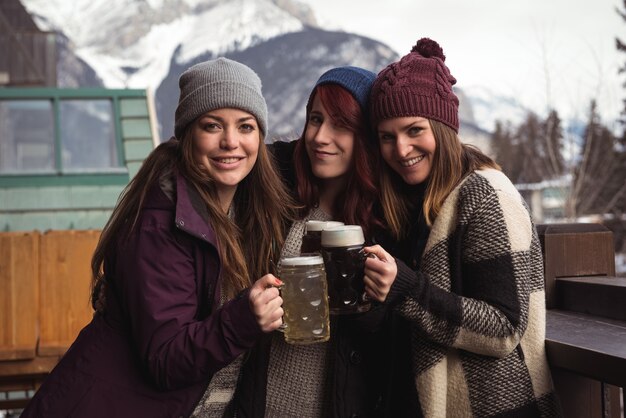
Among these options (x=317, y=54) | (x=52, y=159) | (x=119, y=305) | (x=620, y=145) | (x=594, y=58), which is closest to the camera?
(x=119, y=305)

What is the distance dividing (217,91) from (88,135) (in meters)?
3.55

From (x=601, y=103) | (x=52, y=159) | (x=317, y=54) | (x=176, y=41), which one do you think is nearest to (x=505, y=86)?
(x=601, y=103)

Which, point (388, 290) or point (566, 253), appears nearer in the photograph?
point (388, 290)

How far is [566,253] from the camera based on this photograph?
6.20 feet

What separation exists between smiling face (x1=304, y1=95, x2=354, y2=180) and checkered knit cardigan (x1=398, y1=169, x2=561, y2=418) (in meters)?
0.43

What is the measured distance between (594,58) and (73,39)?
45049 millimetres

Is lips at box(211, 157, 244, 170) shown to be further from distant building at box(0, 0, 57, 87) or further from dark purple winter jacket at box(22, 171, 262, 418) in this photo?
distant building at box(0, 0, 57, 87)

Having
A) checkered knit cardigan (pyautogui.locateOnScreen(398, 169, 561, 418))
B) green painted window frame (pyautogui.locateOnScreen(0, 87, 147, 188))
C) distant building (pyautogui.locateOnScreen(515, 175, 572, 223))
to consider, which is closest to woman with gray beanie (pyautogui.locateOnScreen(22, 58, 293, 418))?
checkered knit cardigan (pyautogui.locateOnScreen(398, 169, 561, 418))

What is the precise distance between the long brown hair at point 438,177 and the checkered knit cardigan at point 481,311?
5 centimetres

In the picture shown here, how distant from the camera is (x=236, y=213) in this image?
1990 mm

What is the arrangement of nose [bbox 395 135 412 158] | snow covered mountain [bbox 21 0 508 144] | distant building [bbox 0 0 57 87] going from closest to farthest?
nose [bbox 395 135 412 158], distant building [bbox 0 0 57 87], snow covered mountain [bbox 21 0 508 144]

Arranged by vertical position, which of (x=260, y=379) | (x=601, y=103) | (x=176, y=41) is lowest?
(x=260, y=379)

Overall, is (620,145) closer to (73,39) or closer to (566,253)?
(566,253)

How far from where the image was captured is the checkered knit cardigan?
1537 mm
